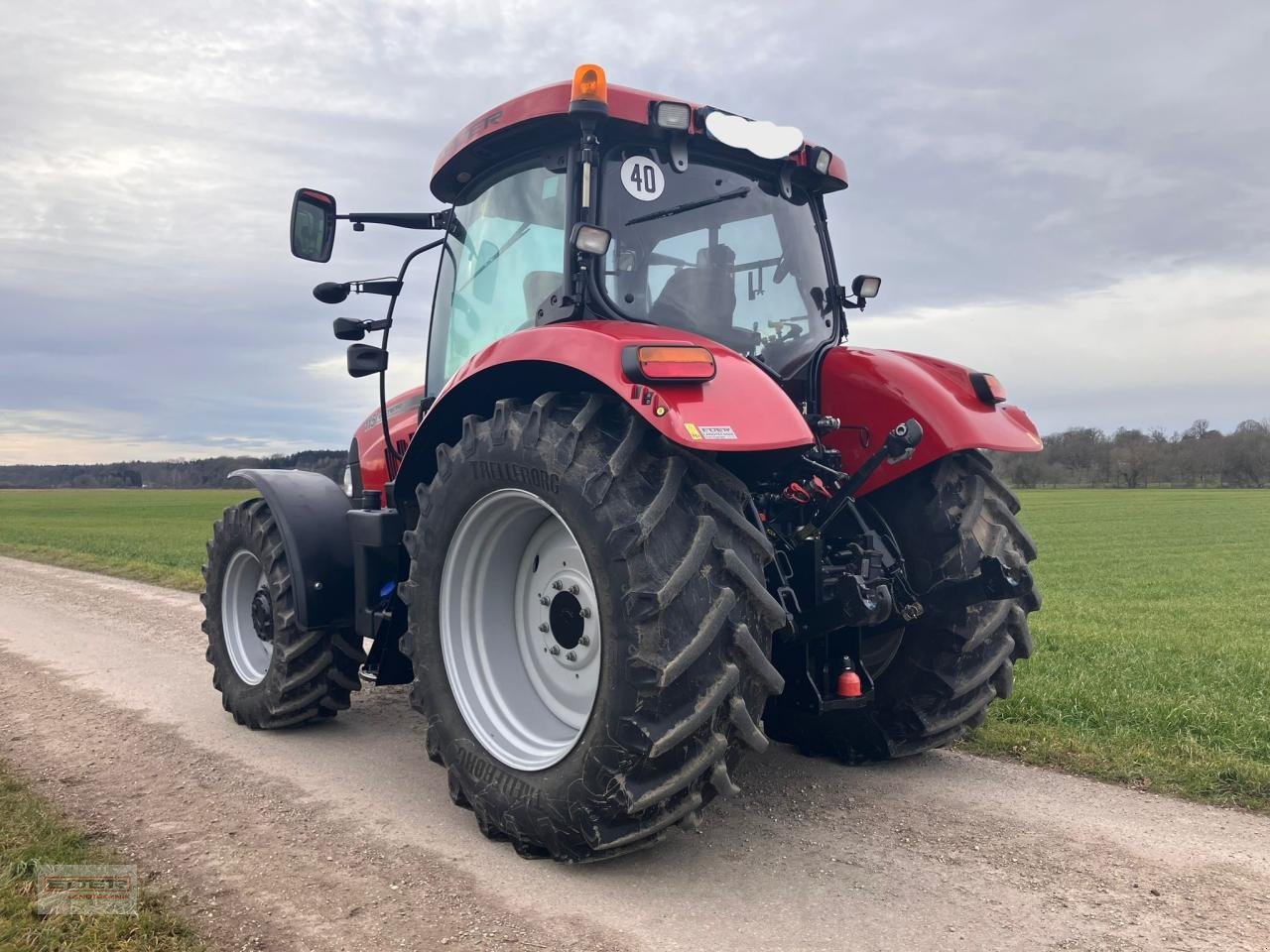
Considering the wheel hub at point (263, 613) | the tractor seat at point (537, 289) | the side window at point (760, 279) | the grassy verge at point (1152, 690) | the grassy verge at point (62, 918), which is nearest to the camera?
the grassy verge at point (62, 918)

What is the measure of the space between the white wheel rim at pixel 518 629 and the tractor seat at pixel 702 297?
888 mm

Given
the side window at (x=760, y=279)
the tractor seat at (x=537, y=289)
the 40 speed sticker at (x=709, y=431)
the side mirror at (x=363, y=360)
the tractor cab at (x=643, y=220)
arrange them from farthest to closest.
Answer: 1. the side mirror at (x=363, y=360)
2. the side window at (x=760, y=279)
3. the tractor seat at (x=537, y=289)
4. the tractor cab at (x=643, y=220)
5. the 40 speed sticker at (x=709, y=431)

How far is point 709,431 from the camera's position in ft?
9.21

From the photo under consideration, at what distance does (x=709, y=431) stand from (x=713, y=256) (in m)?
1.28

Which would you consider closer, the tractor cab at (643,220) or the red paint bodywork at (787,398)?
the red paint bodywork at (787,398)

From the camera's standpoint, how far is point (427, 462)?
4.12 meters

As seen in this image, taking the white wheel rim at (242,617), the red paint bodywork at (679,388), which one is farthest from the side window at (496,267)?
the white wheel rim at (242,617)

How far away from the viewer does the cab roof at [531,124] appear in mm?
3625

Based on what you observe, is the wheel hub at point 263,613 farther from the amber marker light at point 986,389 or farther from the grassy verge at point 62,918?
the amber marker light at point 986,389

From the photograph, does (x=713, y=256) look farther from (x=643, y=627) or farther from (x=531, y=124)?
(x=643, y=627)

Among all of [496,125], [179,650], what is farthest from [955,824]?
[179,650]

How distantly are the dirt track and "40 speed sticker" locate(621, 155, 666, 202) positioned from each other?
2.34 m

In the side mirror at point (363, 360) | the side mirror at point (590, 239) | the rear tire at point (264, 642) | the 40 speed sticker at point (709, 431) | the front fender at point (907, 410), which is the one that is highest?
the side mirror at point (590, 239)

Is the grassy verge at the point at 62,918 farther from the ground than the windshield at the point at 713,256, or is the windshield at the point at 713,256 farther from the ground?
the windshield at the point at 713,256
